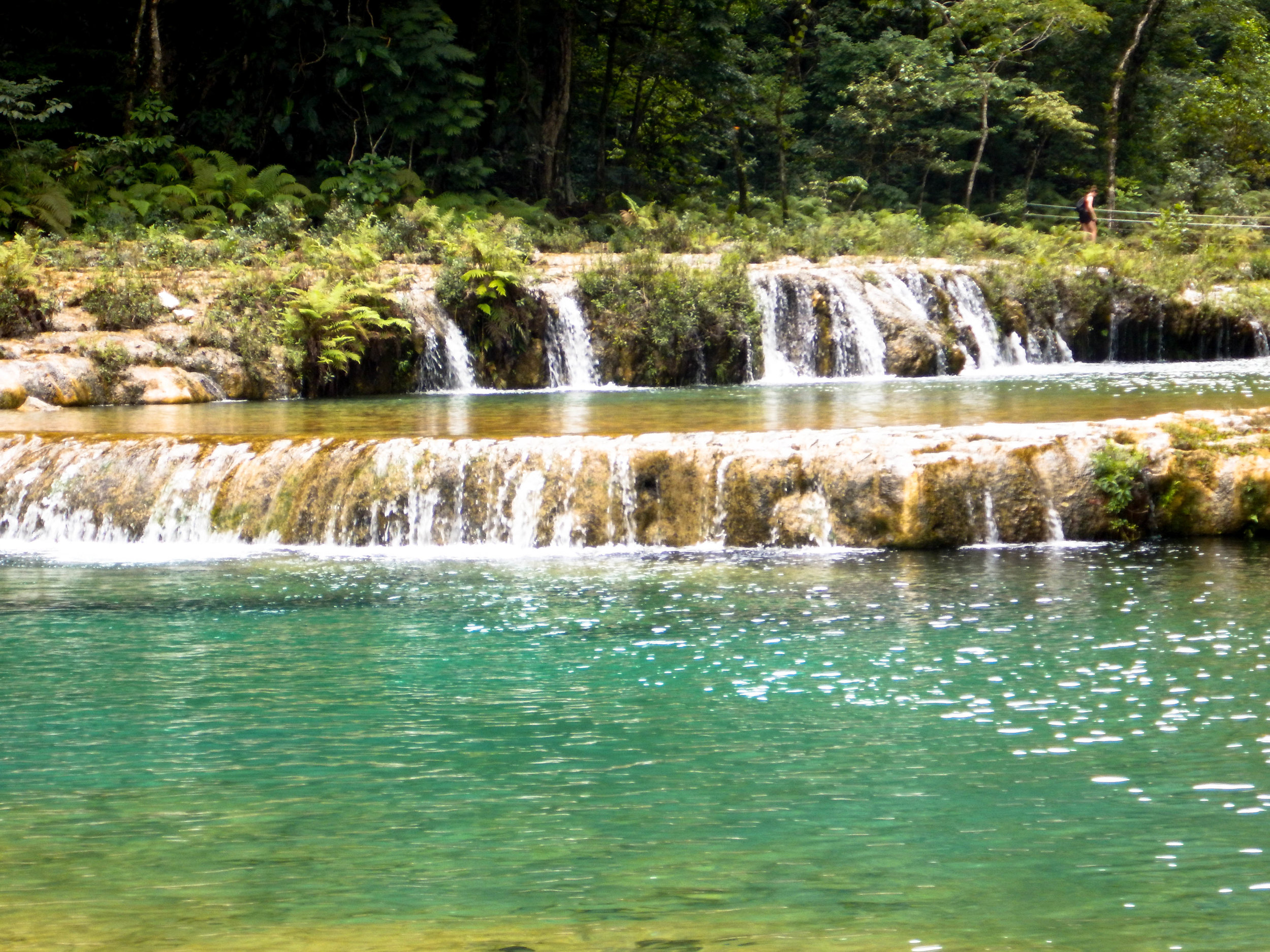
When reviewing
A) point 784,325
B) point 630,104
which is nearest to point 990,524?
point 784,325

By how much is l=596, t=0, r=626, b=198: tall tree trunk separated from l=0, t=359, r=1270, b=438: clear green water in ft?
47.4

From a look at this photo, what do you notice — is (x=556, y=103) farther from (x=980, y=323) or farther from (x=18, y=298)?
(x=18, y=298)

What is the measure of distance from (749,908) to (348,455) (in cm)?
868

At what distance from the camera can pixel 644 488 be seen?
38.8 ft

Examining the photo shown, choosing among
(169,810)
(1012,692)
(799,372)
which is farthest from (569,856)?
(799,372)

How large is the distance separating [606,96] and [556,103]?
1976mm

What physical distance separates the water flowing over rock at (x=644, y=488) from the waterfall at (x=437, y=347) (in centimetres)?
767

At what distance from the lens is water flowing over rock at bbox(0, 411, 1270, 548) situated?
11.4m

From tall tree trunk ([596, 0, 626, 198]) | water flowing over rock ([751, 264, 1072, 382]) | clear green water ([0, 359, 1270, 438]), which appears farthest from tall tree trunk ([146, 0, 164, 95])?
water flowing over rock ([751, 264, 1072, 382])

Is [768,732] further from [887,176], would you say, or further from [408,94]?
[887,176]

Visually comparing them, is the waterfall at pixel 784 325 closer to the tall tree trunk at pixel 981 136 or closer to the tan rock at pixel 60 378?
the tan rock at pixel 60 378

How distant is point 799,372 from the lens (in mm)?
21891

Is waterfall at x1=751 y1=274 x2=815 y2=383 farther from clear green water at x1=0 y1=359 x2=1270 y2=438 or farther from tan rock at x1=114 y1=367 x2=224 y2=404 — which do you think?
tan rock at x1=114 y1=367 x2=224 y2=404

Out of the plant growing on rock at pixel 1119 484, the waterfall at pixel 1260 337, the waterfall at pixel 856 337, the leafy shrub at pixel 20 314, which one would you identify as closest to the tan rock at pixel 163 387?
the leafy shrub at pixel 20 314
